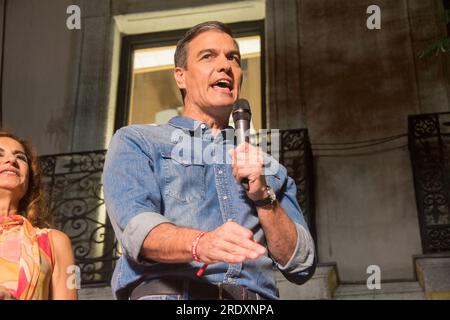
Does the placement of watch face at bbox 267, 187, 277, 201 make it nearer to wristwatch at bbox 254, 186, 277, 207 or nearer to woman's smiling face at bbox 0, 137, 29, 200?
wristwatch at bbox 254, 186, 277, 207

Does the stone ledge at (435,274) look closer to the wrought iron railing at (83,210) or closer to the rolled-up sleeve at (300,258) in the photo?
the wrought iron railing at (83,210)

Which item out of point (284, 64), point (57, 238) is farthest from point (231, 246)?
point (284, 64)

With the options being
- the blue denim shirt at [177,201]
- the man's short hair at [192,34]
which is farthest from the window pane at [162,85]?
the blue denim shirt at [177,201]

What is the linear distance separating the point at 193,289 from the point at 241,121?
1.47 ft

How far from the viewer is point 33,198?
8.39 ft

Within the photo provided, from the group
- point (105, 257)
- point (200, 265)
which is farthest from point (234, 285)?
point (105, 257)

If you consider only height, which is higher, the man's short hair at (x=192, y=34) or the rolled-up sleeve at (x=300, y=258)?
the man's short hair at (x=192, y=34)

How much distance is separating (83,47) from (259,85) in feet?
4.93

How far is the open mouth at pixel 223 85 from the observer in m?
2.20

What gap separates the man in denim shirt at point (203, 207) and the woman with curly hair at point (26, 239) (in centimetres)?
38

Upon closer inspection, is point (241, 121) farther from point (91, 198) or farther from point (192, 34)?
point (91, 198)

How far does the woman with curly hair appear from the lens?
7.11ft

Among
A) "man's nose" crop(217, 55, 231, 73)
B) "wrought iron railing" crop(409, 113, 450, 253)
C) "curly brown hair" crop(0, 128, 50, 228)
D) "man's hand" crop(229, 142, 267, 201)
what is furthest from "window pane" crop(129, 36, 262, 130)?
"man's hand" crop(229, 142, 267, 201)

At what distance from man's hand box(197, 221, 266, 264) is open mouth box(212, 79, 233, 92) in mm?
595
